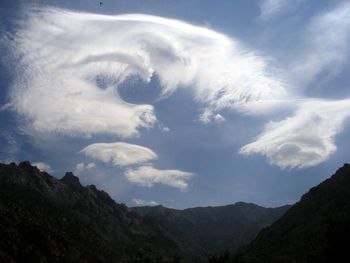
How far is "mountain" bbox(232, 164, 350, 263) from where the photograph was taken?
5014 inches

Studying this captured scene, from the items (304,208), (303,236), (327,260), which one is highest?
(304,208)

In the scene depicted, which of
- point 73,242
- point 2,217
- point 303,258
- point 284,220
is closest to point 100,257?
point 73,242

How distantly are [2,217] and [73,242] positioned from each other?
1585 inches

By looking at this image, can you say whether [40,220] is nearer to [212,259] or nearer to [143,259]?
[143,259]

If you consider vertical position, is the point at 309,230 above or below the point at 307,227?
below

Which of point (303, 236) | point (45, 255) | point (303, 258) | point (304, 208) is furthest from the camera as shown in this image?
point (304, 208)

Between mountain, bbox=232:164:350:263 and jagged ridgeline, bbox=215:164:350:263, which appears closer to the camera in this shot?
jagged ridgeline, bbox=215:164:350:263

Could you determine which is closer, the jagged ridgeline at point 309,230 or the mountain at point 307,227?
the jagged ridgeline at point 309,230

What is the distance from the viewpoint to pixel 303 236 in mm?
146500

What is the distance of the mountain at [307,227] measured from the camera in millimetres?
127344

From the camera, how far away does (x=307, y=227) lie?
156 metres

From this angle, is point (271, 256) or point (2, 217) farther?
point (2, 217)

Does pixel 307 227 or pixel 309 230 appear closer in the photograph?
pixel 309 230

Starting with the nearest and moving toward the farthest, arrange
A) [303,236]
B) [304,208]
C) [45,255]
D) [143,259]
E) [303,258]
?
[143,259] < [303,258] < [303,236] < [45,255] < [304,208]
